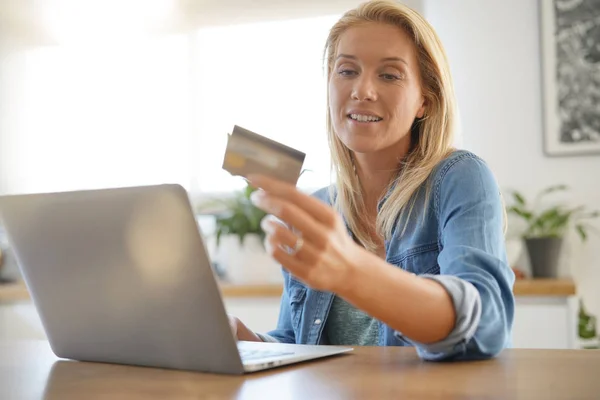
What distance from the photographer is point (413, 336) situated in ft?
3.09

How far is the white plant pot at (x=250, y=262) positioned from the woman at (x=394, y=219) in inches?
64.8

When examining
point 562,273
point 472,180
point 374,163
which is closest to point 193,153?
point 562,273

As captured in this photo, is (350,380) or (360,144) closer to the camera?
(350,380)

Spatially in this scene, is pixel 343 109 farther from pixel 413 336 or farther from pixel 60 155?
pixel 60 155

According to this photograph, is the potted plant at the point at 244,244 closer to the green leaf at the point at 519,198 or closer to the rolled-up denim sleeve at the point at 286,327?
the green leaf at the point at 519,198

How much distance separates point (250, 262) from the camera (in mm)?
3322

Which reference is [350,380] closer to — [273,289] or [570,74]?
[273,289]

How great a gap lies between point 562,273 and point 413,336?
2.39 metres

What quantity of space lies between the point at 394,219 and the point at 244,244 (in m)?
2.02

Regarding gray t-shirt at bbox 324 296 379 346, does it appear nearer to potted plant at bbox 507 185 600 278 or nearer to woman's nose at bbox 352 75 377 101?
woman's nose at bbox 352 75 377 101

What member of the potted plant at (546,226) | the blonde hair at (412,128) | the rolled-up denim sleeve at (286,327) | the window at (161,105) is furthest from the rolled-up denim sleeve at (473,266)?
the window at (161,105)

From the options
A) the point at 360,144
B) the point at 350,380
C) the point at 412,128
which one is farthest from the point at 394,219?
the point at 350,380

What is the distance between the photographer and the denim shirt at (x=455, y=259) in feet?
3.20

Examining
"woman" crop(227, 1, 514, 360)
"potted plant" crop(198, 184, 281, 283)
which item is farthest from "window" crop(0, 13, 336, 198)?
"woman" crop(227, 1, 514, 360)
